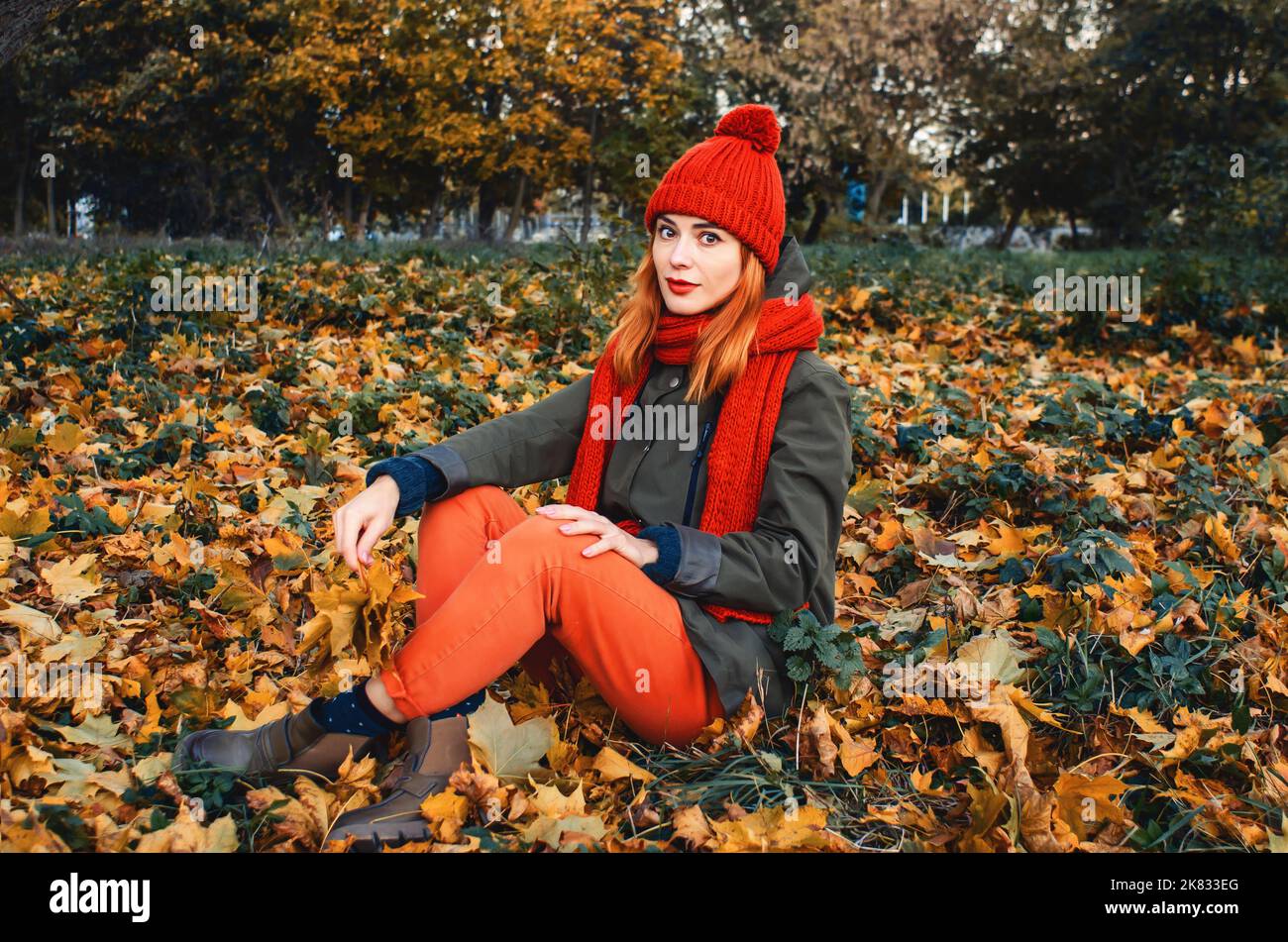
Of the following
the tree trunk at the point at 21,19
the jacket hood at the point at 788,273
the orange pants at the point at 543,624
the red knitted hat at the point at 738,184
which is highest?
the tree trunk at the point at 21,19

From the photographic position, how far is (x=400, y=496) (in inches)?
86.5

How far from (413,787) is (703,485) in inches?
32.8

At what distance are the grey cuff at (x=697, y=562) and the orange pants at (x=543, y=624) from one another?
0.07m

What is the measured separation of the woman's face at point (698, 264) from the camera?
7.62ft

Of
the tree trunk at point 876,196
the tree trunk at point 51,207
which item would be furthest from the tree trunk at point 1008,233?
the tree trunk at point 51,207

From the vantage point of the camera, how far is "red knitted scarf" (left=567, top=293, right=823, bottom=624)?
2223mm

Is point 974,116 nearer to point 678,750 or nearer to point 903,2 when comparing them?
point 903,2

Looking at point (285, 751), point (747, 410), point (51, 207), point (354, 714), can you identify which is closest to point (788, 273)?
point (747, 410)

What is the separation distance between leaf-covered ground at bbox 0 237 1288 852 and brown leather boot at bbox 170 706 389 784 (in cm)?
4

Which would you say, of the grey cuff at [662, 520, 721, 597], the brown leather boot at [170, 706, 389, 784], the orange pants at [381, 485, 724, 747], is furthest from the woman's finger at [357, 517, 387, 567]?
the grey cuff at [662, 520, 721, 597]

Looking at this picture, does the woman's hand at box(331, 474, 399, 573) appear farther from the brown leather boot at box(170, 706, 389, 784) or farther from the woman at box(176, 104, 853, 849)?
the brown leather boot at box(170, 706, 389, 784)

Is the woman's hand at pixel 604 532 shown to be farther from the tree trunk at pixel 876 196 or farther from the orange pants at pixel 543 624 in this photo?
the tree trunk at pixel 876 196

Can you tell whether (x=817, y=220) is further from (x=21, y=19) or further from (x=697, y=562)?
(x=697, y=562)
